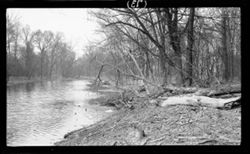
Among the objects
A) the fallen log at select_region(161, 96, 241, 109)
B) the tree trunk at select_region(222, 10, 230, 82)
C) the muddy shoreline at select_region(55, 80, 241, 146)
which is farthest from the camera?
the tree trunk at select_region(222, 10, 230, 82)

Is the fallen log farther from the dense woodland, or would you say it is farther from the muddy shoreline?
the dense woodland

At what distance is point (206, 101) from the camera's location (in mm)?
3020

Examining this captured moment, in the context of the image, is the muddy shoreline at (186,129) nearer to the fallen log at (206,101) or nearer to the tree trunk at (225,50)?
the fallen log at (206,101)

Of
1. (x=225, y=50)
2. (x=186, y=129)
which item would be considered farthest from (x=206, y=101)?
(x=225, y=50)

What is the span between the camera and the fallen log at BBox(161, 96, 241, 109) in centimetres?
279

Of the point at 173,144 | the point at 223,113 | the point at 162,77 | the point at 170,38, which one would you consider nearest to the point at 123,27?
the point at 170,38

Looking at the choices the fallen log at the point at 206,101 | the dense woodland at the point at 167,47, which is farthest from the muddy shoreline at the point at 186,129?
the dense woodland at the point at 167,47

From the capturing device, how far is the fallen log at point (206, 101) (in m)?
2.79

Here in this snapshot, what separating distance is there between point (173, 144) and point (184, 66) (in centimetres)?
339

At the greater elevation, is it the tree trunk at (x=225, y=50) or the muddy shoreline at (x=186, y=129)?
the tree trunk at (x=225, y=50)

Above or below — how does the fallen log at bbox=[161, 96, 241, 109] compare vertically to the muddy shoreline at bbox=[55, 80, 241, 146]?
above

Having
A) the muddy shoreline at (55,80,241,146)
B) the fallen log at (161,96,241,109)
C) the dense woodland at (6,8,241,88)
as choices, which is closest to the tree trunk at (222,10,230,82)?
the dense woodland at (6,8,241,88)
